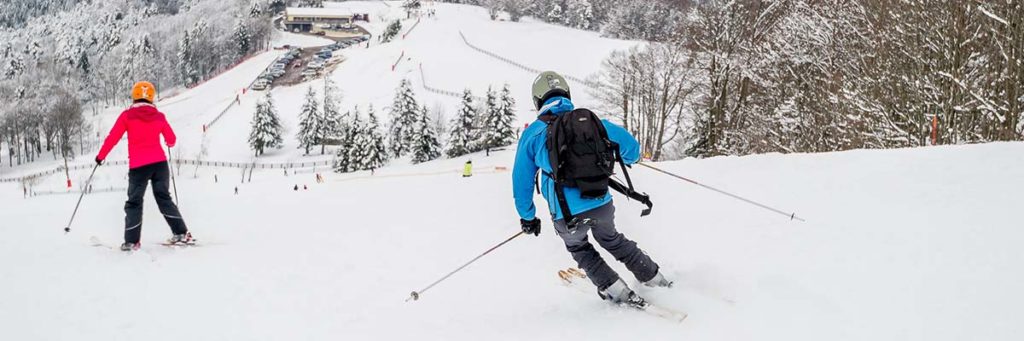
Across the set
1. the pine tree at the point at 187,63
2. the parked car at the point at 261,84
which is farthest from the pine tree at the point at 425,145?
the pine tree at the point at 187,63

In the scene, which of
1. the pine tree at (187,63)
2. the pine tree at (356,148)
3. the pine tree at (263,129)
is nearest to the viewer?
the pine tree at (356,148)

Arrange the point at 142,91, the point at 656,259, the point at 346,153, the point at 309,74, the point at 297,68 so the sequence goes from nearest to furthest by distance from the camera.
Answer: the point at 656,259 < the point at 142,91 < the point at 346,153 < the point at 309,74 < the point at 297,68

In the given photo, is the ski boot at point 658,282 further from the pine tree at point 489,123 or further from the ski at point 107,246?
the pine tree at point 489,123

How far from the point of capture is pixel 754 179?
27.2 ft

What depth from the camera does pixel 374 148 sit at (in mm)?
44719

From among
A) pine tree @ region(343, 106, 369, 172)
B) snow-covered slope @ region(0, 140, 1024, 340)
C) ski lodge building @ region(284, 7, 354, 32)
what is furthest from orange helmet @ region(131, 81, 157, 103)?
ski lodge building @ region(284, 7, 354, 32)

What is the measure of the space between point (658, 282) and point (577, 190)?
1147mm

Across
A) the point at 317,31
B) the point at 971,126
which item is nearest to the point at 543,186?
the point at 971,126

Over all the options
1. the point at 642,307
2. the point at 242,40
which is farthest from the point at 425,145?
the point at 242,40

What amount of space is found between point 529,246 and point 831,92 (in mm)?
14154

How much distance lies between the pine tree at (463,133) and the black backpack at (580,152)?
128 ft

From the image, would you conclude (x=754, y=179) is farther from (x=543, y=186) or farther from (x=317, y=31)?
(x=317, y=31)

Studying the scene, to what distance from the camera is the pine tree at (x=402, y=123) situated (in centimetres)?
4975

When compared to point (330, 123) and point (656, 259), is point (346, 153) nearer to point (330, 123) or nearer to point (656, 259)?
point (330, 123)
